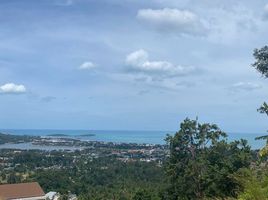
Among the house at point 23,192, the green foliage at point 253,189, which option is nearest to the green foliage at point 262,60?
the green foliage at point 253,189

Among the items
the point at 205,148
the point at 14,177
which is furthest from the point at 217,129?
the point at 14,177

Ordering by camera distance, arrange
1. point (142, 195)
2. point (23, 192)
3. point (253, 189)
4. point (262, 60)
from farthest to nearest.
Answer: point (23, 192) → point (142, 195) → point (262, 60) → point (253, 189)

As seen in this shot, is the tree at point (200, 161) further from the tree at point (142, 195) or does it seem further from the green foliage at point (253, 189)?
the green foliage at point (253, 189)

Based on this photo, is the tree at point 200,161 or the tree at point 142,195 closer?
the tree at point 200,161

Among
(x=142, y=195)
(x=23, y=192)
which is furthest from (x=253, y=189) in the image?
(x=23, y=192)

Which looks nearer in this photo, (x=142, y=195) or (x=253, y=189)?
(x=253, y=189)

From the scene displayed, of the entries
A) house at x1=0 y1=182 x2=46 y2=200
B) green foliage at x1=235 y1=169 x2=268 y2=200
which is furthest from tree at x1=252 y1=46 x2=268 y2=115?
house at x1=0 y1=182 x2=46 y2=200

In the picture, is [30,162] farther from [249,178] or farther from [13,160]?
[249,178]

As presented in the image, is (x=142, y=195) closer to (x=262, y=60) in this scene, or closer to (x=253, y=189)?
(x=262, y=60)
